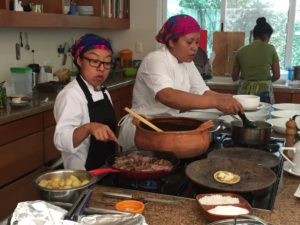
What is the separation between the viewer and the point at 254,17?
4645 mm

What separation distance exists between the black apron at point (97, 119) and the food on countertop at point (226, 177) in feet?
2.22

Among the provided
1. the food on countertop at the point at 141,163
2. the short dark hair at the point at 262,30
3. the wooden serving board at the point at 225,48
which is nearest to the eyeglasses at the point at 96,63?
the food on countertop at the point at 141,163

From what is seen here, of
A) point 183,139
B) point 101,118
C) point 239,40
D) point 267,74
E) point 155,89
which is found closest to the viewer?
point 183,139

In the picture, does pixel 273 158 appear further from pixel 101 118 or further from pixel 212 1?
pixel 212 1

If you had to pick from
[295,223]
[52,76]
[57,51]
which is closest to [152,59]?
[295,223]

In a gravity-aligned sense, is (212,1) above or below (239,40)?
above

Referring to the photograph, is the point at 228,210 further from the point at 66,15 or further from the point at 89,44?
the point at 66,15

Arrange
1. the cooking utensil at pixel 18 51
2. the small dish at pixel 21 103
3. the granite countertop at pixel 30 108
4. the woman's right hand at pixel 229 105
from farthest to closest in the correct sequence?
the cooking utensil at pixel 18 51 → the small dish at pixel 21 103 → the granite countertop at pixel 30 108 → the woman's right hand at pixel 229 105

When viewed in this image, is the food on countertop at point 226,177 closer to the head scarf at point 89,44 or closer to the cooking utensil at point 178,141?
the cooking utensil at point 178,141

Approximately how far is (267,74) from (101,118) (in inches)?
100

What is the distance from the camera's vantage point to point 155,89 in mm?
2104

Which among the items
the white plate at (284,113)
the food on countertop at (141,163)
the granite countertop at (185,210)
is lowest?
the granite countertop at (185,210)

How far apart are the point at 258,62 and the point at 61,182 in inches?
123

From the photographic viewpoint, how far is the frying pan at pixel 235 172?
129 cm
